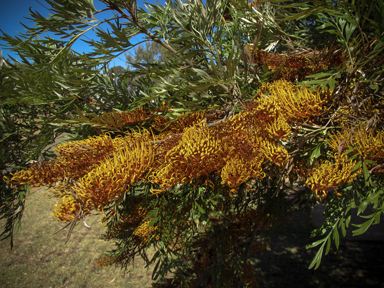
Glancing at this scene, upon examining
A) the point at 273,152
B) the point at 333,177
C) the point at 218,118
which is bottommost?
the point at 333,177

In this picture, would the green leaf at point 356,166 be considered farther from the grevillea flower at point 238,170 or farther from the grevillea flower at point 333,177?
the grevillea flower at point 238,170

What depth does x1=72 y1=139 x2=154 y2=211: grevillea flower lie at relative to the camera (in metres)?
0.56

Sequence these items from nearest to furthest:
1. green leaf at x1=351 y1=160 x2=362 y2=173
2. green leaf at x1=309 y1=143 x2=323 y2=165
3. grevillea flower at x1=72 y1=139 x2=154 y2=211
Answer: grevillea flower at x1=72 y1=139 x2=154 y2=211
green leaf at x1=351 y1=160 x2=362 y2=173
green leaf at x1=309 y1=143 x2=323 y2=165

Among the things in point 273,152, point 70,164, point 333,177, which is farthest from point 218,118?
point 70,164

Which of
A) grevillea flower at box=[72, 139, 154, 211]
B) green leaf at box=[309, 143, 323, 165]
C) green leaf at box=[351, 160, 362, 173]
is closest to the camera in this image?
grevillea flower at box=[72, 139, 154, 211]

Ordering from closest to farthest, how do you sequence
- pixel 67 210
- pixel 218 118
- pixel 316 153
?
1. pixel 67 210
2. pixel 316 153
3. pixel 218 118

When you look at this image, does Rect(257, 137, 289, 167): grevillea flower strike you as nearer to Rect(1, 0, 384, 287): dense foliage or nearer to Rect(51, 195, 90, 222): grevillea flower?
Rect(1, 0, 384, 287): dense foliage

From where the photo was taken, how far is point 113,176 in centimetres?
60

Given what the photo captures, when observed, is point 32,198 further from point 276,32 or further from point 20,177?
point 276,32

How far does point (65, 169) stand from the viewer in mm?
720

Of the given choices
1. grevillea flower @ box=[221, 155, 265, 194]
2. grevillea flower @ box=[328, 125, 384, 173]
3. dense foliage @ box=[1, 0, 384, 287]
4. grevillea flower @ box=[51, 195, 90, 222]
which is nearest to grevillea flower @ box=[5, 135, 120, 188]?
dense foliage @ box=[1, 0, 384, 287]

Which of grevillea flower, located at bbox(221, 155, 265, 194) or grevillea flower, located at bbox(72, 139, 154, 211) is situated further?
grevillea flower, located at bbox(221, 155, 265, 194)

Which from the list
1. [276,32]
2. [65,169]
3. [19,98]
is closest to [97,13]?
[19,98]

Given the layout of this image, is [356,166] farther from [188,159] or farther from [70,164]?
[70,164]
